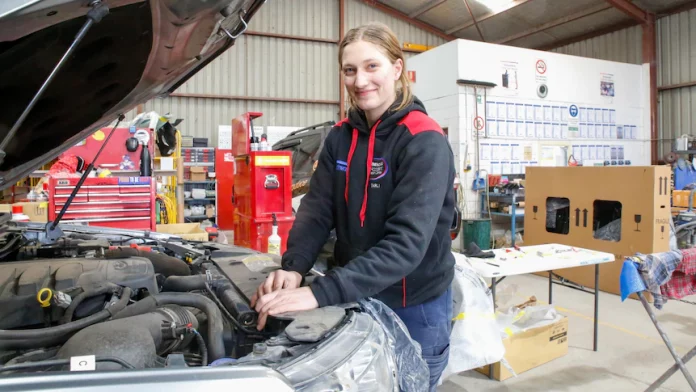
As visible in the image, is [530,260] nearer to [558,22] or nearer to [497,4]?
[497,4]

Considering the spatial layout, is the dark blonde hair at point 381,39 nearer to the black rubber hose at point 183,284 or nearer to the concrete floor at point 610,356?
the black rubber hose at point 183,284

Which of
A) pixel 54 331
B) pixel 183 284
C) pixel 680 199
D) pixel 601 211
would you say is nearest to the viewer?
pixel 54 331

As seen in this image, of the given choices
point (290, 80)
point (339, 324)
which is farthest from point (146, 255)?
point (290, 80)

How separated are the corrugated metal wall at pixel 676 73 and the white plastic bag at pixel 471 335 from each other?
8.76m

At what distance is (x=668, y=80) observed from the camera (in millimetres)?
8477

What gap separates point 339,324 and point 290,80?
876 centimetres

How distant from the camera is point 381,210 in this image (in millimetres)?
1127

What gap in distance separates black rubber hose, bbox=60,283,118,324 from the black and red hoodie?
0.43 m

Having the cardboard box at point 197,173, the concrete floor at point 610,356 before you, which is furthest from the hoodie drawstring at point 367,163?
the cardboard box at point 197,173

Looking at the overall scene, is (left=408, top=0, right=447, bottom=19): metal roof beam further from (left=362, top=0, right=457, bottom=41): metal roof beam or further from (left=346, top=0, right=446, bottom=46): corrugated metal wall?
(left=346, top=0, right=446, bottom=46): corrugated metal wall

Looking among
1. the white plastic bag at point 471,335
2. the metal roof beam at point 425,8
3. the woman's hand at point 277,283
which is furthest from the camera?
the metal roof beam at point 425,8

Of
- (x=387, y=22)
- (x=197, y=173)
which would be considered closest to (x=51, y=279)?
(x=197, y=173)

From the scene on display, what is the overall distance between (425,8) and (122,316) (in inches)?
376

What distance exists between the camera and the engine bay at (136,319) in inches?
30.7
